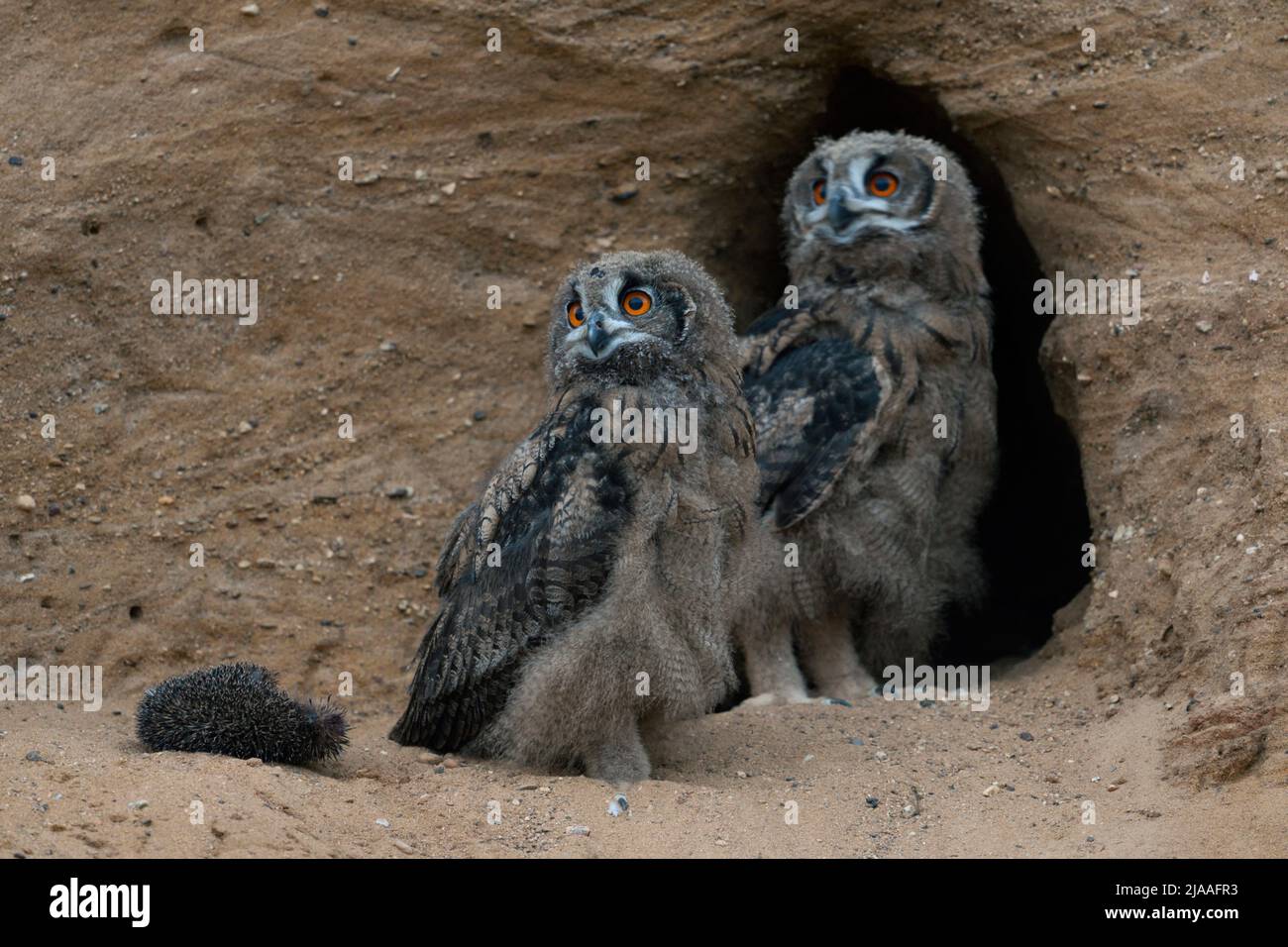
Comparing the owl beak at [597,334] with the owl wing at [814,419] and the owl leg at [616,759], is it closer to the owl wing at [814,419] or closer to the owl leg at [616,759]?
the owl leg at [616,759]

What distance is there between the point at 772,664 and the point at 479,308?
2284mm

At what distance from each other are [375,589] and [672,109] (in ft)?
9.36

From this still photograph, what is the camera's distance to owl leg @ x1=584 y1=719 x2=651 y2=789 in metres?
6.38

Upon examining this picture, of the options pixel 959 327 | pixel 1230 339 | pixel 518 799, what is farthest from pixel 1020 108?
pixel 518 799

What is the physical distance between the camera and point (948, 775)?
21.3ft

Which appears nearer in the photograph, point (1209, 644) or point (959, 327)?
point (1209, 644)

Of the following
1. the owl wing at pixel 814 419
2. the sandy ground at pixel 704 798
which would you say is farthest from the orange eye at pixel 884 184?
the sandy ground at pixel 704 798

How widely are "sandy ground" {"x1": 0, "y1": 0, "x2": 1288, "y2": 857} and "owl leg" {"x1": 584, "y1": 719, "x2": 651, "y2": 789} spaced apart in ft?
1.00

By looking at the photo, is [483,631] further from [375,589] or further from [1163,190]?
[1163,190]

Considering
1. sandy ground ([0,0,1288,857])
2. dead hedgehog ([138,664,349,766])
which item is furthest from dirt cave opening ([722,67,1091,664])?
dead hedgehog ([138,664,349,766])

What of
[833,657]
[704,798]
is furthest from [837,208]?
[704,798]

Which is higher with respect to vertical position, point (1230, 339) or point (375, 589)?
point (1230, 339)

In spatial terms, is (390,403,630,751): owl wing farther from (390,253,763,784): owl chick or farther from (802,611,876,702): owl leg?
(802,611,876,702): owl leg

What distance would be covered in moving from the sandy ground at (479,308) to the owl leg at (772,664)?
22.0 inches
